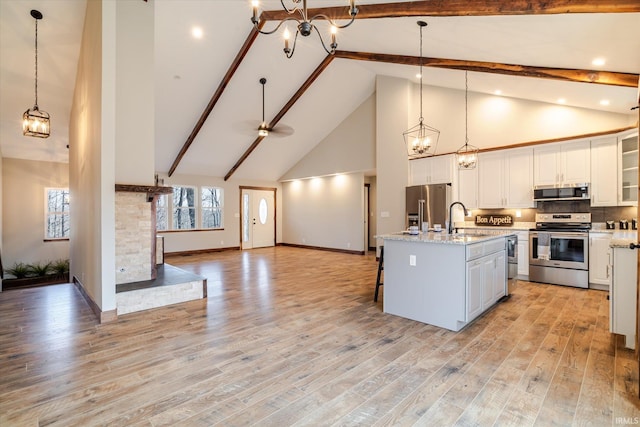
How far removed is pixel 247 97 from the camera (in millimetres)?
7305

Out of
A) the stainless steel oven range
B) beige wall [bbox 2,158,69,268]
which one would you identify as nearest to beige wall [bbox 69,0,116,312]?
beige wall [bbox 2,158,69,268]

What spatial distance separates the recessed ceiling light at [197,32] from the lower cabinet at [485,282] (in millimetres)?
5587

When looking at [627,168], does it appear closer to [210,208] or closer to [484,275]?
[484,275]

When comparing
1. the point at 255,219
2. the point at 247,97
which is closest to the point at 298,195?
the point at 255,219

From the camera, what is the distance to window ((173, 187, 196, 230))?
945 cm

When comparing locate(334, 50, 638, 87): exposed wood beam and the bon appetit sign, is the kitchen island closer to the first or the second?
locate(334, 50, 638, 87): exposed wood beam

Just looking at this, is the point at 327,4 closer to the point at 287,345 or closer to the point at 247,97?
the point at 247,97

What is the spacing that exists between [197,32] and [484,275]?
5882 millimetres

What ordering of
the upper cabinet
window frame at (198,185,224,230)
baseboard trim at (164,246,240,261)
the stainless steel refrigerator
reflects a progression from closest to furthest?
the upper cabinet
the stainless steel refrigerator
baseboard trim at (164,246,240,261)
window frame at (198,185,224,230)

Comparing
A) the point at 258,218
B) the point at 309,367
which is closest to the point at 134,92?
the point at 309,367

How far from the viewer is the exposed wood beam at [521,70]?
158 inches

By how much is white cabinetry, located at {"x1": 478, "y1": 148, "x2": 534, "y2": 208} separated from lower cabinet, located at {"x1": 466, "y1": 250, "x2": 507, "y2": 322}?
2250 millimetres

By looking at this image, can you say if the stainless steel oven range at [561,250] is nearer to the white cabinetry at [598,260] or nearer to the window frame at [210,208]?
the white cabinetry at [598,260]

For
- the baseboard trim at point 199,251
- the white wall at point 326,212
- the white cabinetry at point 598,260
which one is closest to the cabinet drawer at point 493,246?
the white cabinetry at point 598,260
